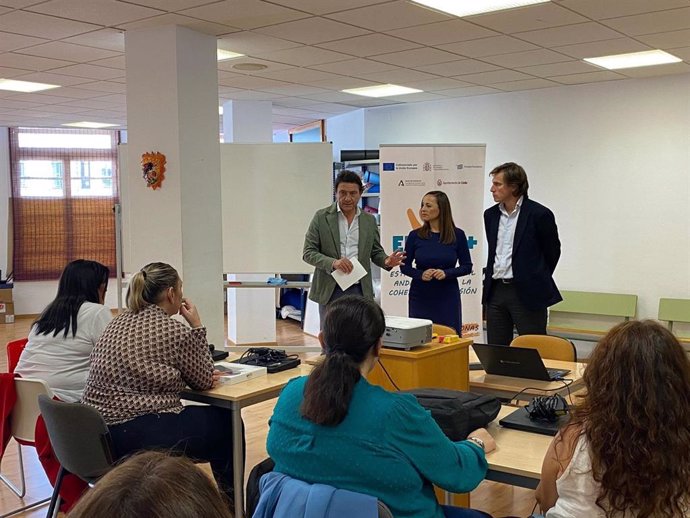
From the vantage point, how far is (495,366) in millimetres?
3076

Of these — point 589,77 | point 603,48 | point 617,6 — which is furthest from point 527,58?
point 617,6

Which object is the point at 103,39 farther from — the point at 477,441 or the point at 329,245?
the point at 477,441

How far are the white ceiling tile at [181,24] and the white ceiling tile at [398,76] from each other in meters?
1.96

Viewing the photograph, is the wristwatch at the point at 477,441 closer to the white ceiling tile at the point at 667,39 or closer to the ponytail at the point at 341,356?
the ponytail at the point at 341,356

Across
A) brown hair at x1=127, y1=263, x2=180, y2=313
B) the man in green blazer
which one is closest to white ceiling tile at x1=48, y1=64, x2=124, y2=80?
the man in green blazer

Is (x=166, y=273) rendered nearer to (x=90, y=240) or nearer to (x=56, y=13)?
(x=56, y=13)

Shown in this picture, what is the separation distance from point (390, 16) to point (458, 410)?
3.07 meters

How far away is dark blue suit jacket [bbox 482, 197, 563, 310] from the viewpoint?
13.7ft

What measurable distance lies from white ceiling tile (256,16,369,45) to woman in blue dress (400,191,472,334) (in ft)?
4.23

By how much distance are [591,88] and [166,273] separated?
5563 mm

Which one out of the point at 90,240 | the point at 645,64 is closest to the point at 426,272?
the point at 645,64

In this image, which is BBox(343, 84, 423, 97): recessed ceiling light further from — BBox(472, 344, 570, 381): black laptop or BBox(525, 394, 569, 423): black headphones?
BBox(525, 394, 569, 423): black headphones

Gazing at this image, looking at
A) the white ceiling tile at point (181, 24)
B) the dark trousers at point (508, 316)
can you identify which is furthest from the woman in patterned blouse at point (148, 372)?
the white ceiling tile at point (181, 24)

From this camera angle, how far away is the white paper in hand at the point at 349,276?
14.7ft
